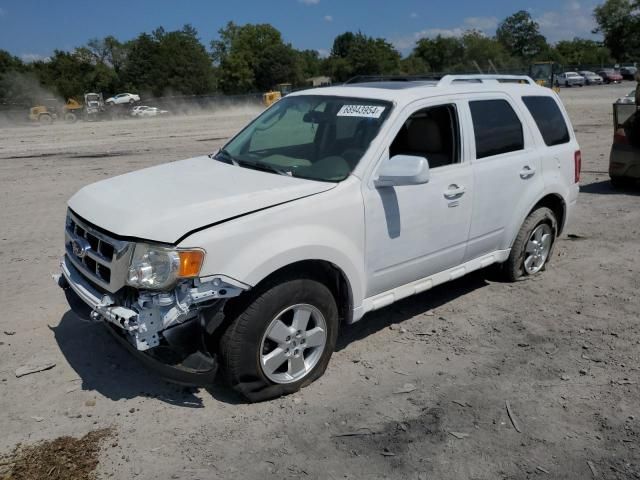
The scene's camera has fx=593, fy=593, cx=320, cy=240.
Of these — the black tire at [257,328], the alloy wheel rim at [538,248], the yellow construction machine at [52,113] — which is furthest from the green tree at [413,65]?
the black tire at [257,328]

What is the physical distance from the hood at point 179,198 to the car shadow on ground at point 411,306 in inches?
58.5

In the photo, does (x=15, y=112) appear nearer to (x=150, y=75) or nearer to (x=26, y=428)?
(x=150, y=75)

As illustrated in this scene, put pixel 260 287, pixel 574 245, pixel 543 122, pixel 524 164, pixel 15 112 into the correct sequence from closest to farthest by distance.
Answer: pixel 260 287
pixel 524 164
pixel 543 122
pixel 574 245
pixel 15 112

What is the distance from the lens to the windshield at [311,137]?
4.14 metres

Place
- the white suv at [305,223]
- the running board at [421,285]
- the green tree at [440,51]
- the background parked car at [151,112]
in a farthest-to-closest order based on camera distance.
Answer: the green tree at [440,51] < the background parked car at [151,112] < the running board at [421,285] < the white suv at [305,223]

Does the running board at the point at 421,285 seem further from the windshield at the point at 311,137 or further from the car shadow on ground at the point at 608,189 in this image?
the car shadow on ground at the point at 608,189

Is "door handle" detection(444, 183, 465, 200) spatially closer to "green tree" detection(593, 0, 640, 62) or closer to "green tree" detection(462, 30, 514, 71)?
"green tree" detection(462, 30, 514, 71)

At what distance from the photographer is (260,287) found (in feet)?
11.5

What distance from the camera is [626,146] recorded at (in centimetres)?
966

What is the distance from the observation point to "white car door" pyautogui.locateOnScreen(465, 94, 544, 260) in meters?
4.83

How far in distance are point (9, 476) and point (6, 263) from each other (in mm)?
4085

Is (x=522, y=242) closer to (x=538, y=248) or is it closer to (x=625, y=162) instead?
(x=538, y=248)

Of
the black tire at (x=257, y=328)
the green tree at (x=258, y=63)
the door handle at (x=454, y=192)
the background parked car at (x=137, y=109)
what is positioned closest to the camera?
the black tire at (x=257, y=328)

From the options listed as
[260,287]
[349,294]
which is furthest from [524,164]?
[260,287]
